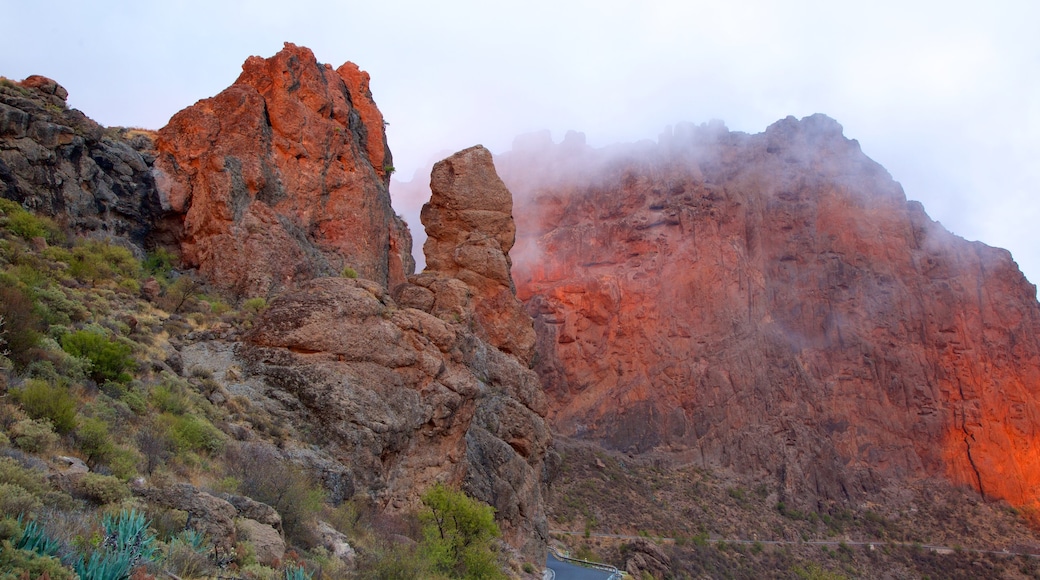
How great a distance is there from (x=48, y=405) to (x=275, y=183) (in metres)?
16.4

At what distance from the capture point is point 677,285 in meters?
90.3

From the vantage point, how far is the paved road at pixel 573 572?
30.6 meters

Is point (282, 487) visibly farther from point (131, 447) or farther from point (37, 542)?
point (37, 542)

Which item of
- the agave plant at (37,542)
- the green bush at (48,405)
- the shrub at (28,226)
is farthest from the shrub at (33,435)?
the shrub at (28,226)

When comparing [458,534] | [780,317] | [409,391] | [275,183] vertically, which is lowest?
[458,534]

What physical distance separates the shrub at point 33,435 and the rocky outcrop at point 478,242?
17472 millimetres

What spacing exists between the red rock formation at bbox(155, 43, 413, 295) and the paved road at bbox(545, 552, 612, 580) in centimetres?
1386

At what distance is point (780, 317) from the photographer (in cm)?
8981

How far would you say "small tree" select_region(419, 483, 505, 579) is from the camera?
47.8 feet

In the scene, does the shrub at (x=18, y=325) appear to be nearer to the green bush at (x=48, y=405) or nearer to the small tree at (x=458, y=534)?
the green bush at (x=48, y=405)

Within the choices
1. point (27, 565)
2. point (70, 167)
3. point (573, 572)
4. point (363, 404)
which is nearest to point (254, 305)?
point (363, 404)

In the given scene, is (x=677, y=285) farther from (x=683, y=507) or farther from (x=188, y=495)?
(x=188, y=495)

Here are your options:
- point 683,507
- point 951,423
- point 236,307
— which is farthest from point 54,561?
point 951,423

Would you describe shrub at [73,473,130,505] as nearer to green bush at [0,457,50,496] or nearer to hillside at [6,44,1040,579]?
hillside at [6,44,1040,579]
